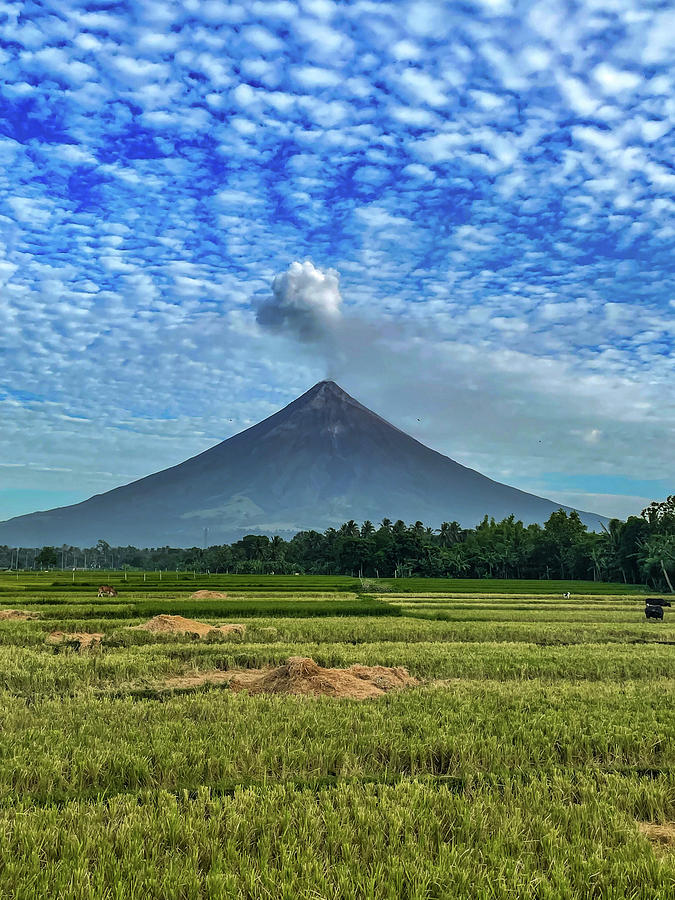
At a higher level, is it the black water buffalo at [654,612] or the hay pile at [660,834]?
the hay pile at [660,834]

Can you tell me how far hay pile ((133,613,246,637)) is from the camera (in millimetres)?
19734

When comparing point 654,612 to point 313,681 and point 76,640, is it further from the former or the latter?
point 76,640

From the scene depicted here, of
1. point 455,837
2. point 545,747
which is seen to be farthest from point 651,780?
point 455,837

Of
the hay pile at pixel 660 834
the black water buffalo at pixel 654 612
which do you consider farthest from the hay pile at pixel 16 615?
the black water buffalo at pixel 654 612

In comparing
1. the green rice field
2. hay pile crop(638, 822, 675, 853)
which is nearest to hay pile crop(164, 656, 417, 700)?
the green rice field

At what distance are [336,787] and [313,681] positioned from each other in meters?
4.85

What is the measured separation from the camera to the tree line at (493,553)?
72.1m

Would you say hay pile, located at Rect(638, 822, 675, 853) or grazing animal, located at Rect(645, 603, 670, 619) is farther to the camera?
grazing animal, located at Rect(645, 603, 670, 619)

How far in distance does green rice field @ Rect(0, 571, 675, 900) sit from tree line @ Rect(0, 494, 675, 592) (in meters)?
57.9

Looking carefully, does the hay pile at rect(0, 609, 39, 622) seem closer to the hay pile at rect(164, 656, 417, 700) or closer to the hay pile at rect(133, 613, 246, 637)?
the hay pile at rect(133, 613, 246, 637)

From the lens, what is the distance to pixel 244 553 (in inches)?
4850

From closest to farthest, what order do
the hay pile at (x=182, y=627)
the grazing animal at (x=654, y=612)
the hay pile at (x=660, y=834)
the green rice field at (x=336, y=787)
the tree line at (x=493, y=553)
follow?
1. the green rice field at (x=336, y=787)
2. the hay pile at (x=660, y=834)
3. the hay pile at (x=182, y=627)
4. the grazing animal at (x=654, y=612)
5. the tree line at (x=493, y=553)

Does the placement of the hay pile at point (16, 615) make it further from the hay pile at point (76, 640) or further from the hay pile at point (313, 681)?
the hay pile at point (313, 681)

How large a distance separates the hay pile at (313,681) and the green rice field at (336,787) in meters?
0.49
